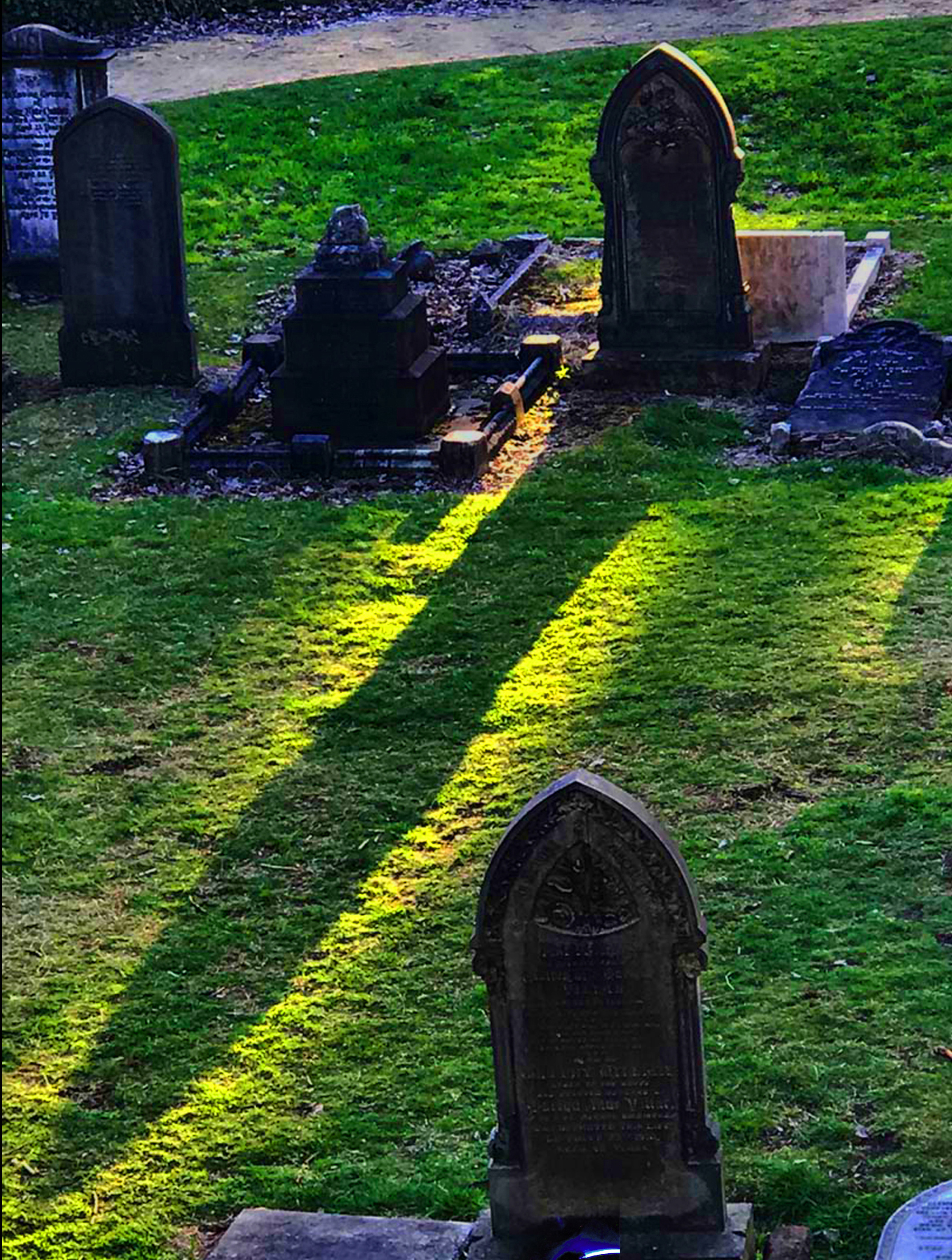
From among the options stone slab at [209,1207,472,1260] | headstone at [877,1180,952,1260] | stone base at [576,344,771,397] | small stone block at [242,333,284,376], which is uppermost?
headstone at [877,1180,952,1260]

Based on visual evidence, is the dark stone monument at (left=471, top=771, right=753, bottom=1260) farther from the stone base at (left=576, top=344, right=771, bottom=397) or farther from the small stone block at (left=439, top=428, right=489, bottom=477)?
the stone base at (left=576, top=344, right=771, bottom=397)

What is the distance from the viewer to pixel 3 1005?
7.66m

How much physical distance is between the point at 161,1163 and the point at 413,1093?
838 millimetres

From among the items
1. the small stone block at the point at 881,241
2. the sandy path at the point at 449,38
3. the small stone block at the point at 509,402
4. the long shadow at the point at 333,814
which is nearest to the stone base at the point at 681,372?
the small stone block at the point at 509,402

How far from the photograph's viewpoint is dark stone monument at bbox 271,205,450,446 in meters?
12.9

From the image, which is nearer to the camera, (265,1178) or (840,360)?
(265,1178)

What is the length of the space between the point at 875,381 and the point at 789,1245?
787 cm

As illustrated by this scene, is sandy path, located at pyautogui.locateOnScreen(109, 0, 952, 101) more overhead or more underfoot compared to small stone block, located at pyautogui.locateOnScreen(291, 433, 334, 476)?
more overhead

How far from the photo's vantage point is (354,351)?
13.0 meters

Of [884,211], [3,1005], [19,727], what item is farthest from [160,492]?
[884,211]

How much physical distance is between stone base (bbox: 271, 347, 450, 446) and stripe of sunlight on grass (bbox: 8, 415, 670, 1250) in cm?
111

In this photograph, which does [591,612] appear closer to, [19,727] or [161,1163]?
[19,727]

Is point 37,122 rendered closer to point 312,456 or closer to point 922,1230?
point 312,456

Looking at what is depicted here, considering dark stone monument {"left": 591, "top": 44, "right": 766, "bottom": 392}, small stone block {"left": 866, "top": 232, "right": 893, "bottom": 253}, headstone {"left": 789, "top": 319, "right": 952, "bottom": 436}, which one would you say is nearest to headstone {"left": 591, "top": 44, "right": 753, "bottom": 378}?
dark stone monument {"left": 591, "top": 44, "right": 766, "bottom": 392}
